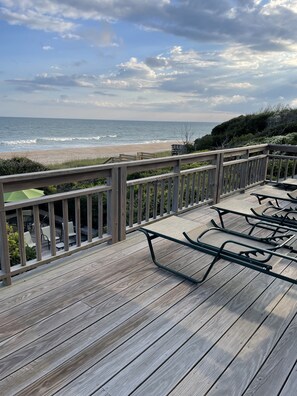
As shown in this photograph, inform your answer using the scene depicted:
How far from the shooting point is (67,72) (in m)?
50.3

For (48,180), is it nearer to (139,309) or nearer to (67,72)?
(139,309)

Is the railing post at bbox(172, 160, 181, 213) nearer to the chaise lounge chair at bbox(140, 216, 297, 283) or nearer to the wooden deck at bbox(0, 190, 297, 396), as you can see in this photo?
the chaise lounge chair at bbox(140, 216, 297, 283)

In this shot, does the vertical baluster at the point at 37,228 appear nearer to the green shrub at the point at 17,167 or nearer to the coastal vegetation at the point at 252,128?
the green shrub at the point at 17,167

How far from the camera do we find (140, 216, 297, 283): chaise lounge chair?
83.1 inches

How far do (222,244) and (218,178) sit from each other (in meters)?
2.73

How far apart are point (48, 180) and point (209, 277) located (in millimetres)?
1640

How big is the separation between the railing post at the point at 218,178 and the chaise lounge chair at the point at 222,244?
6.80 ft

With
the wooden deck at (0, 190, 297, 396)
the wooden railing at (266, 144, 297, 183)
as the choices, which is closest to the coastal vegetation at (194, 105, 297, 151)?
the wooden railing at (266, 144, 297, 183)

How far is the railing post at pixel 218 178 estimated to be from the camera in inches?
182

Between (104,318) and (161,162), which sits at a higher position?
(161,162)

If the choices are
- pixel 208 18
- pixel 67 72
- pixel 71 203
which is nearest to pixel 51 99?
pixel 67 72

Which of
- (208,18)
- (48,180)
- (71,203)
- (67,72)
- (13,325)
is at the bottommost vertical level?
(71,203)

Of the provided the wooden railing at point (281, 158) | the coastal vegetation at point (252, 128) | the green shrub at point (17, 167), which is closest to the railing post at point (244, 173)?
the wooden railing at point (281, 158)

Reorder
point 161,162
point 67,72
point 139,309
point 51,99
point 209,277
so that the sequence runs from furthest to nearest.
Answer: point 67,72
point 51,99
point 161,162
point 209,277
point 139,309
